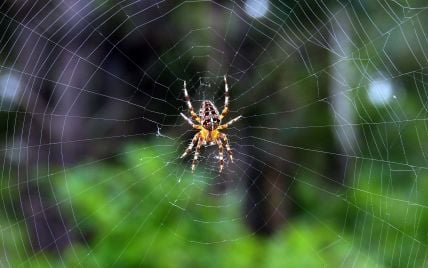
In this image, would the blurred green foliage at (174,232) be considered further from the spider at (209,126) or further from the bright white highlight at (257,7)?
the bright white highlight at (257,7)

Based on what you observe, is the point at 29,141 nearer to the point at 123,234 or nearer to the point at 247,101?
the point at 247,101

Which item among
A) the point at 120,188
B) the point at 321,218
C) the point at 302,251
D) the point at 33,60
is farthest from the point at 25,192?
the point at 302,251

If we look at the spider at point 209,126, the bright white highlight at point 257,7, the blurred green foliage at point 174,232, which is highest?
the bright white highlight at point 257,7

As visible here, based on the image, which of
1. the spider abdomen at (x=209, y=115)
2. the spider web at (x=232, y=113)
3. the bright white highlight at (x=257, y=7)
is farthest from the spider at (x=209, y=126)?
the bright white highlight at (x=257, y=7)

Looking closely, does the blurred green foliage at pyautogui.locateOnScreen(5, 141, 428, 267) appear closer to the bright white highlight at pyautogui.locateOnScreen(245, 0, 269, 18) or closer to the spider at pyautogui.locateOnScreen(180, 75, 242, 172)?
the spider at pyautogui.locateOnScreen(180, 75, 242, 172)

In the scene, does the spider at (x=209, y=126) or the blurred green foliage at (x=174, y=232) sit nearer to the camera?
the blurred green foliage at (x=174, y=232)

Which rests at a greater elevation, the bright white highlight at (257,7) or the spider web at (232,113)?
the bright white highlight at (257,7)
